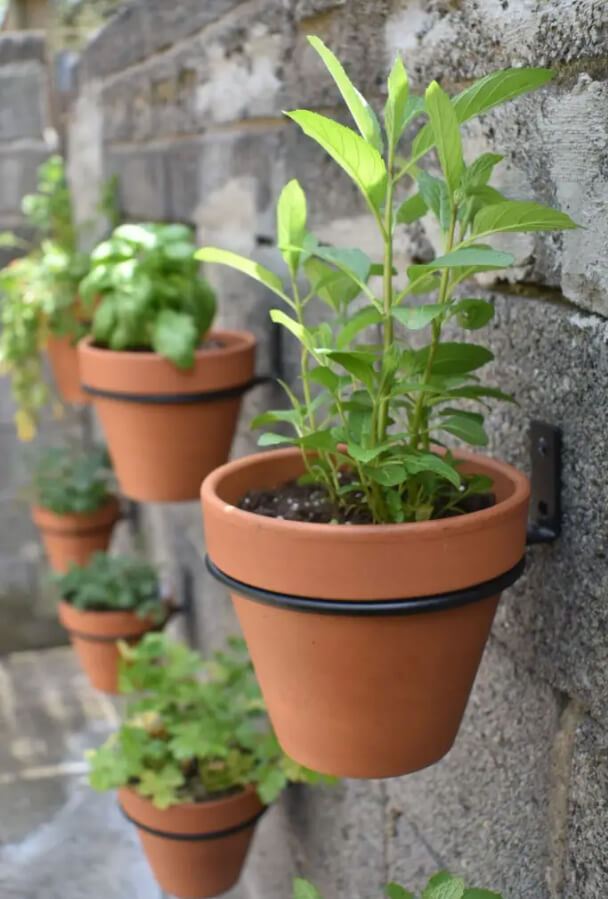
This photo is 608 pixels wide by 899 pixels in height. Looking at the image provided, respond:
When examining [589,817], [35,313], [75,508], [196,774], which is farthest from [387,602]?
[75,508]

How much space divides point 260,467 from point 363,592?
0.32m

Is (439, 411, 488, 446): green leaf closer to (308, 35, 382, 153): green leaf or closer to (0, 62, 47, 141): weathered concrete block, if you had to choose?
(308, 35, 382, 153): green leaf

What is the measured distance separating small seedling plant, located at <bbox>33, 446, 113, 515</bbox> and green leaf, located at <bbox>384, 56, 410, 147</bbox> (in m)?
2.55

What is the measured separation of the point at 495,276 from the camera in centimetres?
111

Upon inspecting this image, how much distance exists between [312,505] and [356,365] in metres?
0.20

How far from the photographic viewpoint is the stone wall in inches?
36.8

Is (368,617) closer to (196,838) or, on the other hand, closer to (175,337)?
(175,337)

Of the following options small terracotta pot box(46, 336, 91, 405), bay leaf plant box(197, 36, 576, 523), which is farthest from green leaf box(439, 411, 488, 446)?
small terracotta pot box(46, 336, 91, 405)

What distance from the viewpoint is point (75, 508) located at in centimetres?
328

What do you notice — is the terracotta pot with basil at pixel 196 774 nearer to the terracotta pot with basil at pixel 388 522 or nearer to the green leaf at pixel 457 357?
the terracotta pot with basil at pixel 388 522

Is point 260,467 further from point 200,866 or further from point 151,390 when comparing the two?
point 200,866

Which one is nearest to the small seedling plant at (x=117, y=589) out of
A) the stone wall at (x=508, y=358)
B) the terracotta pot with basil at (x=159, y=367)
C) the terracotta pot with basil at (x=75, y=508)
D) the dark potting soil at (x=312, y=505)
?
the terracotta pot with basil at (x=75, y=508)

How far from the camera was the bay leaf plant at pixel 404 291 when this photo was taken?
82 centimetres

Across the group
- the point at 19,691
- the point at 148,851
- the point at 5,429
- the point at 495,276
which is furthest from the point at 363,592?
the point at 5,429
